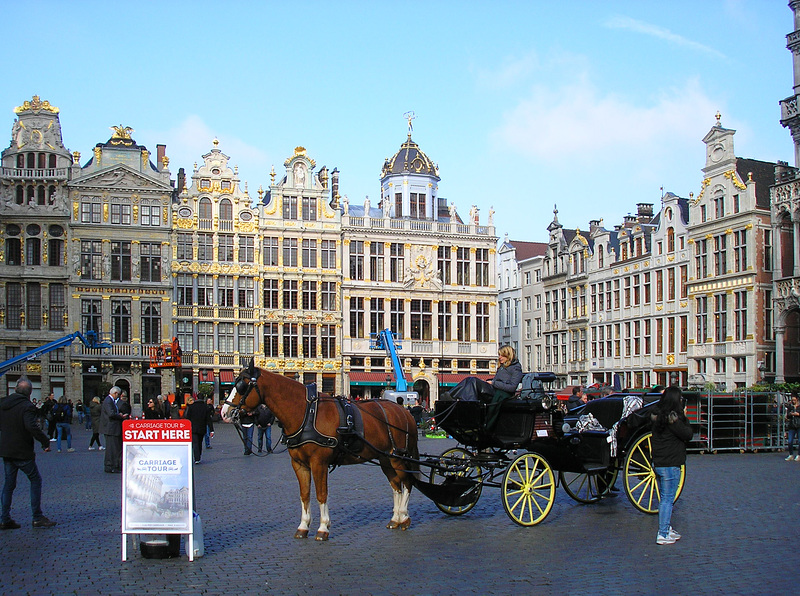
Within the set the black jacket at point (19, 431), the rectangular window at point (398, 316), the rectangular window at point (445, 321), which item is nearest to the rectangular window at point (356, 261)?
the rectangular window at point (398, 316)

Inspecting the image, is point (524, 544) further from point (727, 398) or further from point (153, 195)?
point (153, 195)

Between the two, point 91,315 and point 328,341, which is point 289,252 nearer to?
point 328,341

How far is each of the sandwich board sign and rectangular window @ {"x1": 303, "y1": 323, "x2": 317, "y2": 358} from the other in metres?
47.4

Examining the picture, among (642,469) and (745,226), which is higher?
(745,226)

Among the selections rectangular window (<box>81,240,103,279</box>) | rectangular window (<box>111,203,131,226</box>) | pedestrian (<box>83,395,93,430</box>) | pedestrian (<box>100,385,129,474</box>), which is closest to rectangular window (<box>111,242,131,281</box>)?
rectangular window (<box>81,240,103,279</box>)

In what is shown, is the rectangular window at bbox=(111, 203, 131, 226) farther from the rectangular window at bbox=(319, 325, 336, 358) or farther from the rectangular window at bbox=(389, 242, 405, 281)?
the rectangular window at bbox=(389, 242, 405, 281)

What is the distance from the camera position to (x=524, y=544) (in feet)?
34.0

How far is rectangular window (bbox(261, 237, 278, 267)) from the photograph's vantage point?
5619 cm

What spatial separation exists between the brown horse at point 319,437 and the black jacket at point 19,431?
303 cm

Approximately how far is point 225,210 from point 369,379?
13929mm

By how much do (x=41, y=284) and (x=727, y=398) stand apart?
134 feet

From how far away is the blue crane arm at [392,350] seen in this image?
47812mm

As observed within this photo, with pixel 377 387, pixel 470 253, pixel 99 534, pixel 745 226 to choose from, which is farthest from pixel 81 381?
pixel 99 534

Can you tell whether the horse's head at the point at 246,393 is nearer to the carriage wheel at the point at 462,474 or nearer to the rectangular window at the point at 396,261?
the carriage wheel at the point at 462,474
